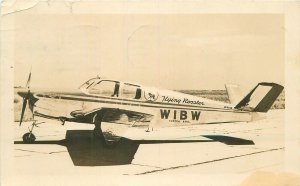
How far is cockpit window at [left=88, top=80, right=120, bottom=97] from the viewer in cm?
169

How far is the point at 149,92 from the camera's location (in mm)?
1705

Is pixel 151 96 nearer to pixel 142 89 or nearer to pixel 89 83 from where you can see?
pixel 142 89

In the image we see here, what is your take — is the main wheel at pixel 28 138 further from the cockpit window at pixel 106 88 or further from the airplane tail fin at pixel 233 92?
the airplane tail fin at pixel 233 92

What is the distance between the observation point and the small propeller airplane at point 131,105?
1.69m

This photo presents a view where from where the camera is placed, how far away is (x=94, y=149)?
1.68 meters

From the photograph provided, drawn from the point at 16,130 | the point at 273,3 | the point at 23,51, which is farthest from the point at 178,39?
the point at 16,130

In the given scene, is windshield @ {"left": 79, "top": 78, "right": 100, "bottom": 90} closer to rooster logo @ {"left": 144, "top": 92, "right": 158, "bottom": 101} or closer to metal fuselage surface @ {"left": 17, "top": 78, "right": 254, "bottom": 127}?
metal fuselage surface @ {"left": 17, "top": 78, "right": 254, "bottom": 127}

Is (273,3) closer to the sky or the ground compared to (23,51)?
closer to the sky

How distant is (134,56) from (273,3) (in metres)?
0.69

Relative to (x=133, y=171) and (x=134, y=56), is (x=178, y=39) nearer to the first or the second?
(x=134, y=56)

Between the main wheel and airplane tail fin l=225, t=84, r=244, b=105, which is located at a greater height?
airplane tail fin l=225, t=84, r=244, b=105

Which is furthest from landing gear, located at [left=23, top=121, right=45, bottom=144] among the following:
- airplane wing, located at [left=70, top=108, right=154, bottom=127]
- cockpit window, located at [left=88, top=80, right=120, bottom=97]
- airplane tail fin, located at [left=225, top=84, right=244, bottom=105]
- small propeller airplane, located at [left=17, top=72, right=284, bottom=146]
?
airplane tail fin, located at [left=225, top=84, right=244, bottom=105]

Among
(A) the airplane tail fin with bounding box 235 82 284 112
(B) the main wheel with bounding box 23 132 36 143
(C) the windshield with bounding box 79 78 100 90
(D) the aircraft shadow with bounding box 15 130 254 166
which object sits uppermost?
(C) the windshield with bounding box 79 78 100 90

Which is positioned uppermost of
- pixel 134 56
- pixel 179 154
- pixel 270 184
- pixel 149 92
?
pixel 134 56
